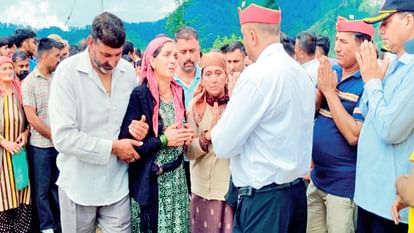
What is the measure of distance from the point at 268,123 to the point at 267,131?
1.6 inches

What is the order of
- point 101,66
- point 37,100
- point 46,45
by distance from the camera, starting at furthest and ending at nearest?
point 46,45 → point 37,100 → point 101,66

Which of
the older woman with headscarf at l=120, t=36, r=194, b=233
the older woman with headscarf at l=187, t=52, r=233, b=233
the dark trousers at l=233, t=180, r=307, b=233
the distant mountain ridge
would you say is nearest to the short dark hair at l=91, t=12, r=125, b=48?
the older woman with headscarf at l=120, t=36, r=194, b=233

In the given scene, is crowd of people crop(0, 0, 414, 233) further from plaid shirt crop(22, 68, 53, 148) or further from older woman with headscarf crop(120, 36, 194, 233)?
plaid shirt crop(22, 68, 53, 148)

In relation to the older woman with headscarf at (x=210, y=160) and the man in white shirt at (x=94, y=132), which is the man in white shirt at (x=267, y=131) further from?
the man in white shirt at (x=94, y=132)

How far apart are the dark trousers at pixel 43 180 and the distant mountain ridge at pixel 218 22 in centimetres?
599

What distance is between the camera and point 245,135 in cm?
253

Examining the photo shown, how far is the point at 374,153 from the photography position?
2.62 metres

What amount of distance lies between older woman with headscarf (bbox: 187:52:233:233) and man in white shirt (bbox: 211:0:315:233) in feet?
2.04

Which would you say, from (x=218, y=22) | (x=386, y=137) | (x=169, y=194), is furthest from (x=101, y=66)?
(x=218, y=22)

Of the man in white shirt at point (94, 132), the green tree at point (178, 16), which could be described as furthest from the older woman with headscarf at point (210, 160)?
the green tree at point (178, 16)

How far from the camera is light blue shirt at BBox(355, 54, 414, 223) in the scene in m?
2.38

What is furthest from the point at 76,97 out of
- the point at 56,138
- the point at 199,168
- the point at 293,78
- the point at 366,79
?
the point at 366,79

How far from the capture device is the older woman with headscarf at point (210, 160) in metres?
3.34

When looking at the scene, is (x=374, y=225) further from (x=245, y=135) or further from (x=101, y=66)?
(x=101, y=66)
